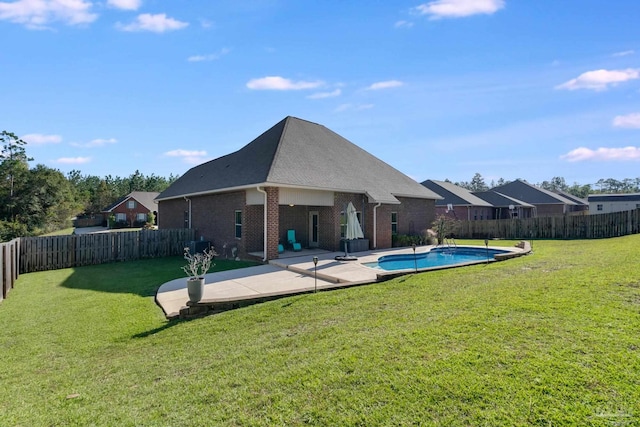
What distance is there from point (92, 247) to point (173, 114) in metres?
8.07

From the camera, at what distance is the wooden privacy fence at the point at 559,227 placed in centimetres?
2034

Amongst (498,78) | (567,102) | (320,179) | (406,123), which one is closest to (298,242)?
(320,179)

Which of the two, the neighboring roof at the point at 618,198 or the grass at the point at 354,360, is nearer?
the grass at the point at 354,360

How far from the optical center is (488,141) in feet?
67.1

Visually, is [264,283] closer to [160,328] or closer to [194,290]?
[194,290]

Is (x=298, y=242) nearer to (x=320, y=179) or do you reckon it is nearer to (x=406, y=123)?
(x=320, y=179)

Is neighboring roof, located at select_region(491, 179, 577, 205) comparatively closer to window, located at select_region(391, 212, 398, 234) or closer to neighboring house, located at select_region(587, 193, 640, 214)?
neighboring house, located at select_region(587, 193, 640, 214)

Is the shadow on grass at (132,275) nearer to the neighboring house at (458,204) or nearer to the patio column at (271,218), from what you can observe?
the patio column at (271,218)

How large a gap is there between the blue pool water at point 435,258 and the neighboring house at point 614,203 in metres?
39.5

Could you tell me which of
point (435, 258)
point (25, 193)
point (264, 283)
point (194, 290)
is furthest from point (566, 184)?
point (25, 193)

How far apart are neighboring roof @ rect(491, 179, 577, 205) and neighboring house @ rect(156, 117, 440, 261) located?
27.0 meters

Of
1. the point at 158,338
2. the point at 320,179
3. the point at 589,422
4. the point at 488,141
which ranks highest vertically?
the point at 488,141

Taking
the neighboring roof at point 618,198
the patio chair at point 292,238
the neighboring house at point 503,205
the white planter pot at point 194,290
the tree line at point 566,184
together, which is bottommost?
the white planter pot at point 194,290

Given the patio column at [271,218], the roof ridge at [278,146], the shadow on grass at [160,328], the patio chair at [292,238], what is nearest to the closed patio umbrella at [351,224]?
the patio column at [271,218]
